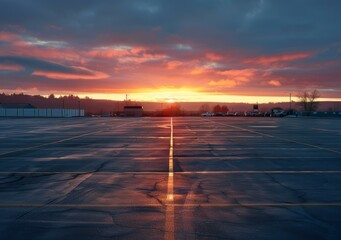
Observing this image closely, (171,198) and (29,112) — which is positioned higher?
(171,198)

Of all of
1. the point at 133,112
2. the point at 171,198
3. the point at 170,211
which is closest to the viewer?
the point at 170,211

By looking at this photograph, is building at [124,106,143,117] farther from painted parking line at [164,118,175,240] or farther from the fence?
painted parking line at [164,118,175,240]

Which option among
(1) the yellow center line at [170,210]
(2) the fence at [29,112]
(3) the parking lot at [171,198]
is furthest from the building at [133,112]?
(1) the yellow center line at [170,210]

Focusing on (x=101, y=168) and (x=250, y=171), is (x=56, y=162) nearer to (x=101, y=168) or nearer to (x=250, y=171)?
(x=101, y=168)

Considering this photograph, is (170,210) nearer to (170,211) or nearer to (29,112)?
(170,211)

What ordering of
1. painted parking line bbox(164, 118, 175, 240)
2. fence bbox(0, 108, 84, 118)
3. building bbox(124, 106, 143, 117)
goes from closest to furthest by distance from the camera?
painted parking line bbox(164, 118, 175, 240), fence bbox(0, 108, 84, 118), building bbox(124, 106, 143, 117)

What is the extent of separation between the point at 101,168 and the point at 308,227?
8935 mm

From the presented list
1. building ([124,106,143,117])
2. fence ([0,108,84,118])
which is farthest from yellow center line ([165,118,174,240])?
building ([124,106,143,117])

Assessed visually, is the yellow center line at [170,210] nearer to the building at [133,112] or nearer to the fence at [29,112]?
the fence at [29,112]

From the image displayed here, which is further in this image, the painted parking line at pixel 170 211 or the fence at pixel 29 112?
the fence at pixel 29 112

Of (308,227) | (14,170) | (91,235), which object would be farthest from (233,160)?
(91,235)

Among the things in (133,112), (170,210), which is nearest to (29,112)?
(133,112)

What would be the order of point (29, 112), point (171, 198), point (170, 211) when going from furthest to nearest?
1. point (29, 112)
2. point (171, 198)
3. point (170, 211)

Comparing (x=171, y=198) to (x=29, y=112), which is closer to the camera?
(x=171, y=198)
